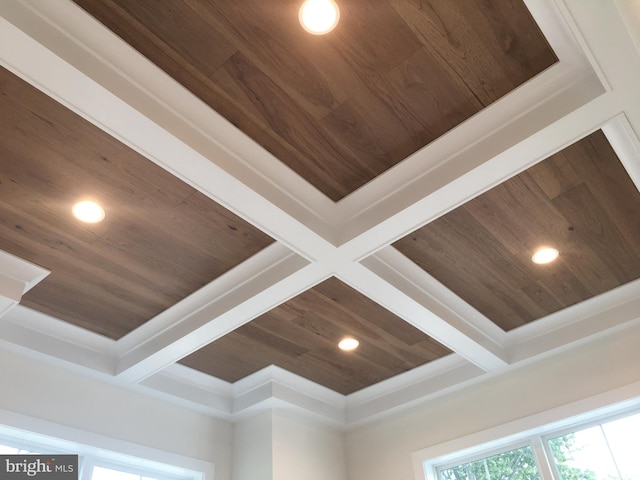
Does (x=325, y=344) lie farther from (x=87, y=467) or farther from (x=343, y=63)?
(x=343, y=63)

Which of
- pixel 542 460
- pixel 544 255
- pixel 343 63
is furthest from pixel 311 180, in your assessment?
pixel 542 460

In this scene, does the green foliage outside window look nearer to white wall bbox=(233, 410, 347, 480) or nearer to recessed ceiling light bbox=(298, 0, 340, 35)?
white wall bbox=(233, 410, 347, 480)

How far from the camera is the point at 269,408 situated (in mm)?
3725

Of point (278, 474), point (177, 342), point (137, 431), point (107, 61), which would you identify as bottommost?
point (278, 474)

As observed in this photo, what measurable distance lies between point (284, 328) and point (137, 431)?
1.10 metres

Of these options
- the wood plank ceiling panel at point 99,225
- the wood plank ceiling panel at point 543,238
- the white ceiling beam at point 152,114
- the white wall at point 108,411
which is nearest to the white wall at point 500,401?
the wood plank ceiling panel at point 543,238

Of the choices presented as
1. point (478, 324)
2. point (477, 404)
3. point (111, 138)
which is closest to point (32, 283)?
point (111, 138)

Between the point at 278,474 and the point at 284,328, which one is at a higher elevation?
the point at 284,328

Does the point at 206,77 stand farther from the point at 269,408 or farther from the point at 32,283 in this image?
the point at 269,408

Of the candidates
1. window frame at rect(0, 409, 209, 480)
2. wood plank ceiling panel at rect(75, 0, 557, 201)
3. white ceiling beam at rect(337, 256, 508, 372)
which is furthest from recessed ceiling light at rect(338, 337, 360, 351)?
wood plank ceiling panel at rect(75, 0, 557, 201)

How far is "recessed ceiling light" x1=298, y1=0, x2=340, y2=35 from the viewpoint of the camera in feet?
5.59

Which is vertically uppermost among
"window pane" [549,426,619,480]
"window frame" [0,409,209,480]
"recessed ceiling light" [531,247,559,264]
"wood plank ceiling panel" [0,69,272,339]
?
"wood plank ceiling panel" [0,69,272,339]

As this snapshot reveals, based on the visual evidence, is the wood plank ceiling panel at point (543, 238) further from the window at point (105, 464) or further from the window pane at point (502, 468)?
the window at point (105, 464)

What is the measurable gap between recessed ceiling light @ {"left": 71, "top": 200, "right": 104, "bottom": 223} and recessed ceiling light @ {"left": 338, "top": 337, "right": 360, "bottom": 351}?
1609 millimetres
